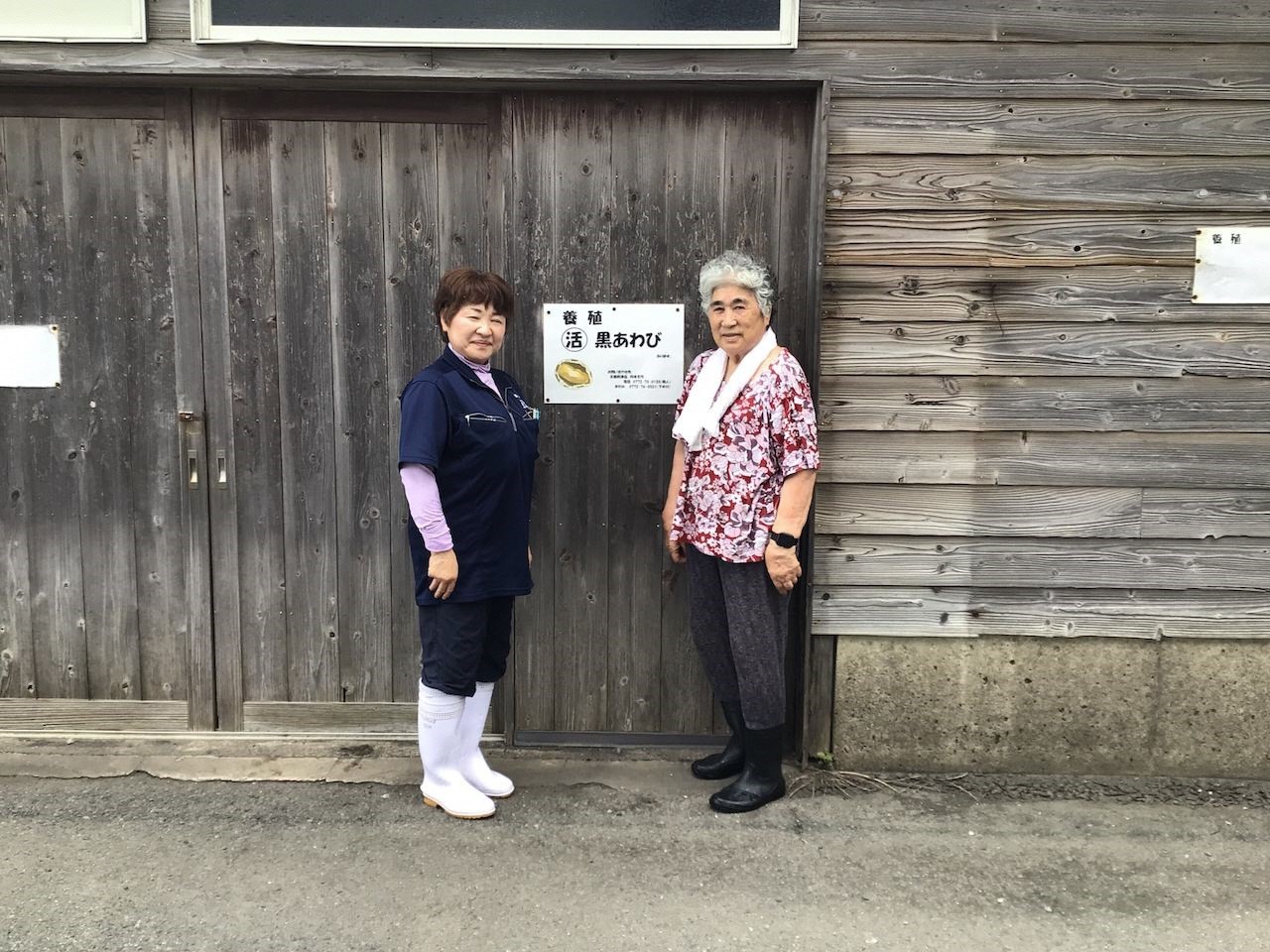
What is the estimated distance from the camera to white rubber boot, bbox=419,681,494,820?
3074mm

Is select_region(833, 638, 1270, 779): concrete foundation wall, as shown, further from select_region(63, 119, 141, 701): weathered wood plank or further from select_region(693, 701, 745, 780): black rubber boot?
select_region(63, 119, 141, 701): weathered wood plank

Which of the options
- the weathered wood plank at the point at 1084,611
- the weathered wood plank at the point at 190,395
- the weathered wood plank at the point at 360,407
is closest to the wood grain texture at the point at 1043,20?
the weathered wood plank at the point at 190,395

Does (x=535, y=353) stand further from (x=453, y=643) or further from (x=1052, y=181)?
(x=1052, y=181)

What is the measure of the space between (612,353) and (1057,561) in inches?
69.4

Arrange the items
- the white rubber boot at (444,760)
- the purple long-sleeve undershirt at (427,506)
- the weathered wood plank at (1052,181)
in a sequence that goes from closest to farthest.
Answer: the purple long-sleeve undershirt at (427,506) → the white rubber boot at (444,760) → the weathered wood plank at (1052,181)

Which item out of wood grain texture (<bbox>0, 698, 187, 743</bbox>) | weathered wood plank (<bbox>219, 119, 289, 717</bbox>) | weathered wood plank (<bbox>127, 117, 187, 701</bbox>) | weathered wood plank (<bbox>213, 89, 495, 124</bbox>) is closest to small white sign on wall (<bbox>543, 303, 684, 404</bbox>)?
weathered wood plank (<bbox>213, 89, 495, 124</bbox>)

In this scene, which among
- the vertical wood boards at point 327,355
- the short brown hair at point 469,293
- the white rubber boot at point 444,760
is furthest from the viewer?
the vertical wood boards at point 327,355

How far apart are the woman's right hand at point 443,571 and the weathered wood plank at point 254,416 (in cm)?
96

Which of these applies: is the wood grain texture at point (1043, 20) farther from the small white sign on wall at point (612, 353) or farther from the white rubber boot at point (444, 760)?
the white rubber boot at point (444, 760)

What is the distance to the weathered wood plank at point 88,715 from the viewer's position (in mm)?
3631

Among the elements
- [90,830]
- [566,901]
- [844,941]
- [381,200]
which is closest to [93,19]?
[381,200]

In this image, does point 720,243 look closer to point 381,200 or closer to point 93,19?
point 381,200

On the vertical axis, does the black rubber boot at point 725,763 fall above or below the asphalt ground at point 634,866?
above

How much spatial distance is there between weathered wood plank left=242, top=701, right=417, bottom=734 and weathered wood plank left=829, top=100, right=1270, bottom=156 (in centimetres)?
268
